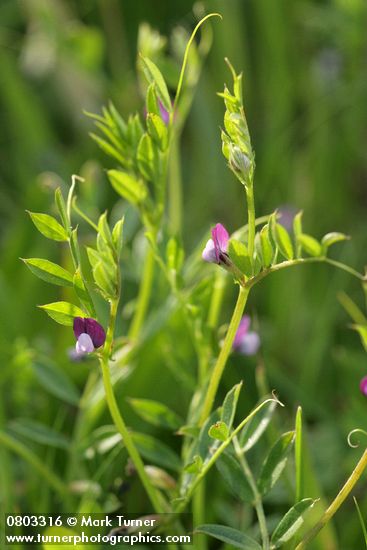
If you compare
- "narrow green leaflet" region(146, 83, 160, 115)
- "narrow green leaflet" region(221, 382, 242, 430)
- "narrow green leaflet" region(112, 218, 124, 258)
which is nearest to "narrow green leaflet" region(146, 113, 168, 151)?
"narrow green leaflet" region(146, 83, 160, 115)

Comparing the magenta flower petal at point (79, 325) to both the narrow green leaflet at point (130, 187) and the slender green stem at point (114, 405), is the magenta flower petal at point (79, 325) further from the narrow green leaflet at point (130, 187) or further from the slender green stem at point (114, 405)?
the narrow green leaflet at point (130, 187)

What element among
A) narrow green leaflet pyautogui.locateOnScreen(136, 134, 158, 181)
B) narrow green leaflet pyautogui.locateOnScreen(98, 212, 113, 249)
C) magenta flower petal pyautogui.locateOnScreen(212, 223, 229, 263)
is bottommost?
magenta flower petal pyautogui.locateOnScreen(212, 223, 229, 263)

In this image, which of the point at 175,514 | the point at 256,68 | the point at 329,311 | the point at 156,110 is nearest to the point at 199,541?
the point at 175,514

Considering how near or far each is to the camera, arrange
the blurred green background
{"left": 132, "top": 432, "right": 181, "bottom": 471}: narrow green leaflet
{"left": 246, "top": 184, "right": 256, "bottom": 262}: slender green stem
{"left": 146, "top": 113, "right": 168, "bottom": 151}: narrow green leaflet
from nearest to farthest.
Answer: {"left": 246, "top": 184, "right": 256, "bottom": 262}: slender green stem, {"left": 146, "top": 113, "right": 168, "bottom": 151}: narrow green leaflet, {"left": 132, "top": 432, "right": 181, "bottom": 471}: narrow green leaflet, the blurred green background

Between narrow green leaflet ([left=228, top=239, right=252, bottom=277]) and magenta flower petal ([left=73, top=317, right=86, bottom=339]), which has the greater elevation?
narrow green leaflet ([left=228, top=239, right=252, bottom=277])

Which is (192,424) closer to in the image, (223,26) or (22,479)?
(22,479)

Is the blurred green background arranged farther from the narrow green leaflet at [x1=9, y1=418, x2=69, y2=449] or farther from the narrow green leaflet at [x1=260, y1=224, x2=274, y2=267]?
the narrow green leaflet at [x1=260, y1=224, x2=274, y2=267]

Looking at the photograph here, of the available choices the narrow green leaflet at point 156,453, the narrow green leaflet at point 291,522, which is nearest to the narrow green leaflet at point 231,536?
the narrow green leaflet at point 291,522

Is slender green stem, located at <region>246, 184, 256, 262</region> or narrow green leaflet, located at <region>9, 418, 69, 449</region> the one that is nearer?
slender green stem, located at <region>246, 184, 256, 262</region>
